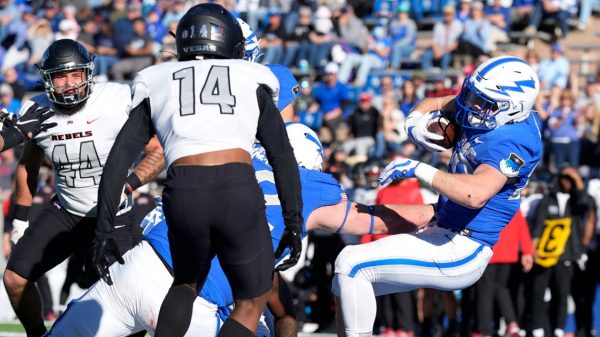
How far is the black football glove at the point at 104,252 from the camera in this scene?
478 cm

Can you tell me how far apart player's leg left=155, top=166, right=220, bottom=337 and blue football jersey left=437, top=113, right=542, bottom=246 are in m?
1.57

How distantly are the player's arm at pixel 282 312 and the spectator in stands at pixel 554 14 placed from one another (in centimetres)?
1010

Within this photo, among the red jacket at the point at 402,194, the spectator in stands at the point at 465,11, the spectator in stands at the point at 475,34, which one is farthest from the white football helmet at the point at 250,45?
the spectator in stands at the point at 465,11

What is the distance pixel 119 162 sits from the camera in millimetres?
4742

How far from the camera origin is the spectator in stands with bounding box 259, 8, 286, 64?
16062 millimetres

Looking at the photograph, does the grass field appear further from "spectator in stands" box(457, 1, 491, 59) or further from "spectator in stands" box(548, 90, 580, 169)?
"spectator in stands" box(457, 1, 491, 59)

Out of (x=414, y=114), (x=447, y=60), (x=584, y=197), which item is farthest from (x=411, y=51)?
(x=414, y=114)

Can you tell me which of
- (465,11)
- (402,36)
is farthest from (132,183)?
(402,36)

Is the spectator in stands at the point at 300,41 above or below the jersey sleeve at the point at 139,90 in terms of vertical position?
below

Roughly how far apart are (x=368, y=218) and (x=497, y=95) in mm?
924

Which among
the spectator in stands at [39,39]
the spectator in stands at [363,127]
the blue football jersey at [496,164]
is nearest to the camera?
the blue football jersey at [496,164]

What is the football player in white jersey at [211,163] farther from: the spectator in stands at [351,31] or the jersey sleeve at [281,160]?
the spectator in stands at [351,31]

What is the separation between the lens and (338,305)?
232 inches

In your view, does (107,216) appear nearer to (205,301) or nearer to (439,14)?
(205,301)
